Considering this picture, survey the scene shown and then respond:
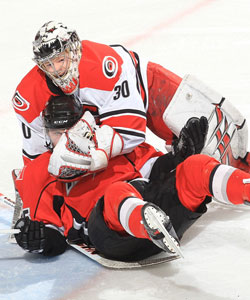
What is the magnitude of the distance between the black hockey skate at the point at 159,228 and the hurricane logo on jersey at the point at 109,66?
0.75 meters

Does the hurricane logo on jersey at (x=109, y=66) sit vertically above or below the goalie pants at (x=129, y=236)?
above

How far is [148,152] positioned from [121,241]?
0.51 meters

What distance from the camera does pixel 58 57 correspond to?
2.42 metres

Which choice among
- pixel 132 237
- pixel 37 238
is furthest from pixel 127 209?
pixel 37 238

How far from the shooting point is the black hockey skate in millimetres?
A: 1881

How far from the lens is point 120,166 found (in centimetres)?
247

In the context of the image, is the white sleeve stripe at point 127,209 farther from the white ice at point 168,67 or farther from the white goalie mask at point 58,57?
the white goalie mask at point 58,57

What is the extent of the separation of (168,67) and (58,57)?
2.45m

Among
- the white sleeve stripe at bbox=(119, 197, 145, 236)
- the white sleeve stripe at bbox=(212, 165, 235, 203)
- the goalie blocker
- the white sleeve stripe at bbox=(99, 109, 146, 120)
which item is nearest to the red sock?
the white sleeve stripe at bbox=(119, 197, 145, 236)

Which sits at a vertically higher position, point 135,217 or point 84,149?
point 84,149

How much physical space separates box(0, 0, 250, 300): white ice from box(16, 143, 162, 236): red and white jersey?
0.15 m

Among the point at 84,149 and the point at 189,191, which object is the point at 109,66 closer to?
the point at 84,149

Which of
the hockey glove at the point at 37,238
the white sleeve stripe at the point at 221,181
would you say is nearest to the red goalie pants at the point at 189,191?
the white sleeve stripe at the point at 221,181

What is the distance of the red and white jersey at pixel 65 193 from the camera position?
2.41 metres
